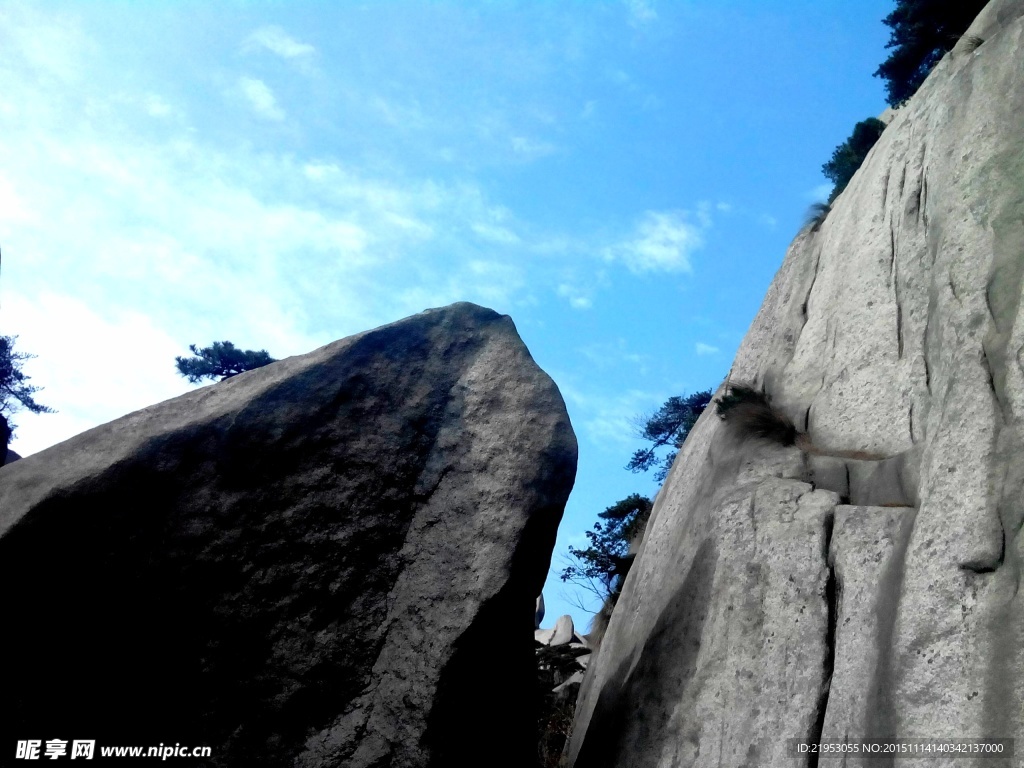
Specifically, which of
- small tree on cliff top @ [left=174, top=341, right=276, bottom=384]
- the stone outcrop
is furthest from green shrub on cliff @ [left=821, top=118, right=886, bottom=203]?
small tree on cliff top @ [left=174, top=341, right=276, bottom=384]

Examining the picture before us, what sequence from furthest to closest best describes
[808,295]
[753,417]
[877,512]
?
[808,295], [753,417], [877,512]

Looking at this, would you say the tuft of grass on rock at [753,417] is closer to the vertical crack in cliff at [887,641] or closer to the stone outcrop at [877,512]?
the stone outcrop at [877,512]

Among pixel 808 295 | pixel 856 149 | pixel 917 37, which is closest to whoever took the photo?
pixel 808 295

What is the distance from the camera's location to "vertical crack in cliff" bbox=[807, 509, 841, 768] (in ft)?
20.9

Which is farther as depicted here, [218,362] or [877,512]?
[218,362]

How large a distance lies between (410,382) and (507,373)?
2.98 ft

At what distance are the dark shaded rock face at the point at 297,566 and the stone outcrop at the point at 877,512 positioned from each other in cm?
156

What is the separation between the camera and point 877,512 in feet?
23.1

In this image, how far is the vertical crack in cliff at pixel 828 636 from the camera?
6.36 meters

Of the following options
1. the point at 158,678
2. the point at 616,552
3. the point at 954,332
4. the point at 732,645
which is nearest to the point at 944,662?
the point at 732,645

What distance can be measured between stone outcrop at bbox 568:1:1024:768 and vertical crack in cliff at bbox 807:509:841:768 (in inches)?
0.6

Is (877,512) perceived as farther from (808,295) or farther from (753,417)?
(808,295)

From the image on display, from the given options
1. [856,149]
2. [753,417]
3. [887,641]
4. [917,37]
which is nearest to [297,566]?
[887,641]

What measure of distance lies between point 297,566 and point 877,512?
475cm
